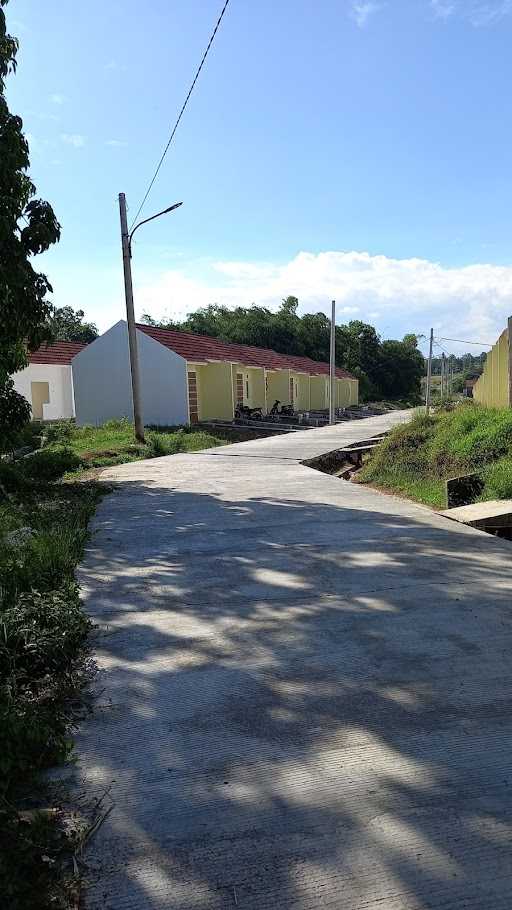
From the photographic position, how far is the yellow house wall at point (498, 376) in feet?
41.8

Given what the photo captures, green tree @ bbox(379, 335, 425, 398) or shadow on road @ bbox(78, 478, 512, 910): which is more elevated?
green tree @ bbox(379, 335, 425, 398)

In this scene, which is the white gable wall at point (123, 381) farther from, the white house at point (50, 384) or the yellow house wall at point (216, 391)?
the white house at point (50, 384)

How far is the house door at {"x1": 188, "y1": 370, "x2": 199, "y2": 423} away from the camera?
2431cm

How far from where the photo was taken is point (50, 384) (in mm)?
29688

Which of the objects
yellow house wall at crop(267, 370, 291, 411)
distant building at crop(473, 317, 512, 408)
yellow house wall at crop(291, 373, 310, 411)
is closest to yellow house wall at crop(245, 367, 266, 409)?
yellow house wall at crop(267, 370, 291, 411)

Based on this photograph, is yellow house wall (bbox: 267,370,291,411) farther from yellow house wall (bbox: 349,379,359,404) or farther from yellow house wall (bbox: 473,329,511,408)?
yellow house wall (bbox: 473,329,511,408)

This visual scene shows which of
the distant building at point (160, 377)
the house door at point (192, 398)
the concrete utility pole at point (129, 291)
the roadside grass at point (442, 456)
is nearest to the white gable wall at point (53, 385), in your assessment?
the distant building at point (160, 377)

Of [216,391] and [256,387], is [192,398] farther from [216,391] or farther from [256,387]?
[256,387]

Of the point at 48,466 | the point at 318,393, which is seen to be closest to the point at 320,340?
the point at 318,393

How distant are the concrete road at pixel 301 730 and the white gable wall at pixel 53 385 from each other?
25.1 meters

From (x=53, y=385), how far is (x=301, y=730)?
29.4 metres

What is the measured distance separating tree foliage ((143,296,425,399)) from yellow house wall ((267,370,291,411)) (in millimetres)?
17648

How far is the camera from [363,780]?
2137 millimetres

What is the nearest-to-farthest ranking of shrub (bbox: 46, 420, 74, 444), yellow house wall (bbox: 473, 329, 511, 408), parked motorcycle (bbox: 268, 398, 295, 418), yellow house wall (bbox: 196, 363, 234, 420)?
yellow house wall (bbox: 473, 329, 511, 408)
shrub (bbox: 46, 420, 74, 444)
yellow house wall (bbox: 196, 363, 234, 420)
parked motorcycle (bbox: 268, 398, 295, 418)
